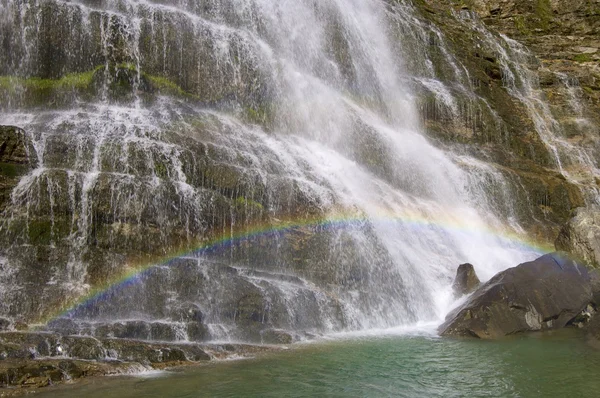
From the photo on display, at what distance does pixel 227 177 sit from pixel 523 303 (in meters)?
9.19

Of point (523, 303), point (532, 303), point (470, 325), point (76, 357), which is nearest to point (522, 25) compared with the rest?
point (532, 303)

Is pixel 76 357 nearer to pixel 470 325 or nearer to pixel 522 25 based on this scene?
pixel 470 325

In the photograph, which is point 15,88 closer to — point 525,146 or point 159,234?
point 159,234

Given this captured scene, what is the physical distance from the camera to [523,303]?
54.0 ft

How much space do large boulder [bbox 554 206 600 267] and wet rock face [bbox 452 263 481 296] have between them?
3.76m

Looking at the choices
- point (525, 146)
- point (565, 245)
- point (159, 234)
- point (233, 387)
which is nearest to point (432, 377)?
point (233, 387)

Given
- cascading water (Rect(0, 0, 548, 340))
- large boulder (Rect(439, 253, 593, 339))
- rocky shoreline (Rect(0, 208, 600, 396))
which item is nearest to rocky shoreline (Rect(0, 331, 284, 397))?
rocky shoreline (Rect(0, 208, 600, 396))

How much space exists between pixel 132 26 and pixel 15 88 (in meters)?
4.94

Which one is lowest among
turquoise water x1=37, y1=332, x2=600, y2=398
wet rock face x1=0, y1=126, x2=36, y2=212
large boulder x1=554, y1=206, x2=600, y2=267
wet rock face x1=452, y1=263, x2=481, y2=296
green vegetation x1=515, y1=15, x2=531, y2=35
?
turquoise water x1=37, y1=332, x2=600, y2=398

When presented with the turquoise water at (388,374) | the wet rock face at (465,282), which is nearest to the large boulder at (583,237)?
the wet rock face at (465,282)

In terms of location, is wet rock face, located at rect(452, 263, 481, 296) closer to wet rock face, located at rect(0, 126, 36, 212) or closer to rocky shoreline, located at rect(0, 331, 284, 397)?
rocky shoreline, located at rect(0, 331, 284, 397)

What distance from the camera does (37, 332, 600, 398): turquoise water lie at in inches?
417

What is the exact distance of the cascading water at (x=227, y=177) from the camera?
1516cm

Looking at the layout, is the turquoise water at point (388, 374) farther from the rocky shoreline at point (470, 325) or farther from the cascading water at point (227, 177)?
the cascading water at point (227, 177)
